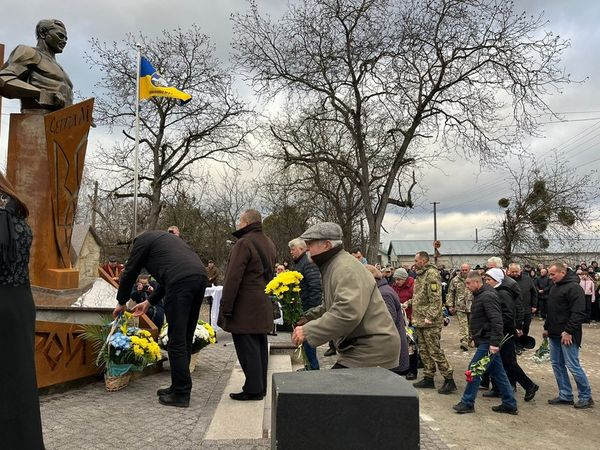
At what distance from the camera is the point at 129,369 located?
227 inches

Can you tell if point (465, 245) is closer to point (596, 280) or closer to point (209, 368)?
point (596, 280)

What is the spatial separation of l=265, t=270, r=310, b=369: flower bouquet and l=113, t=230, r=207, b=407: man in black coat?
1.28 m

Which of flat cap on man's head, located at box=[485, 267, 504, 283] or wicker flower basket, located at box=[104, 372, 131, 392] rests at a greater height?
flat cap on man's head, located at box=[485, 267, 504, 283]

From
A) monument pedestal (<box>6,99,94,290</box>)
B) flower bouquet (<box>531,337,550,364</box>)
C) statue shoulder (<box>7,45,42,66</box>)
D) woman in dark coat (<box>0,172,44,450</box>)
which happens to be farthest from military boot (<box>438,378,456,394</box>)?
statue shoulder (<box>7,45,42,66</box>)

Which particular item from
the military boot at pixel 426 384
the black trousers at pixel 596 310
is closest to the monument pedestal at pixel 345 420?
the military boot at pixel 426 384

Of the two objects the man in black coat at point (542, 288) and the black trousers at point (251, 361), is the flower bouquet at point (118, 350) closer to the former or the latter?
the black trousers at point (251, 361)

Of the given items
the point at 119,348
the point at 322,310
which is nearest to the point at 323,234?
the point at 322,310

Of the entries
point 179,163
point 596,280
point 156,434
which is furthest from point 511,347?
point 179,163

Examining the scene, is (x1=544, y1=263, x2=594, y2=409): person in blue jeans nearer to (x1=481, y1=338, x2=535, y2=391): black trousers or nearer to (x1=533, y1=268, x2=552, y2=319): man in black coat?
(x1=481, y1=338, x2=535, y2=391): black trousers

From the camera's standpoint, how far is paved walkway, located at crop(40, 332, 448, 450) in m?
4.18

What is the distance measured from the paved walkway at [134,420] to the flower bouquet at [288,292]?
1144mm

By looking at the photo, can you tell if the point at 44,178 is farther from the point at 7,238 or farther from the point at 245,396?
the point at 7,238

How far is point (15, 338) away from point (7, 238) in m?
0.48

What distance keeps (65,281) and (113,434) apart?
7.99 feet
